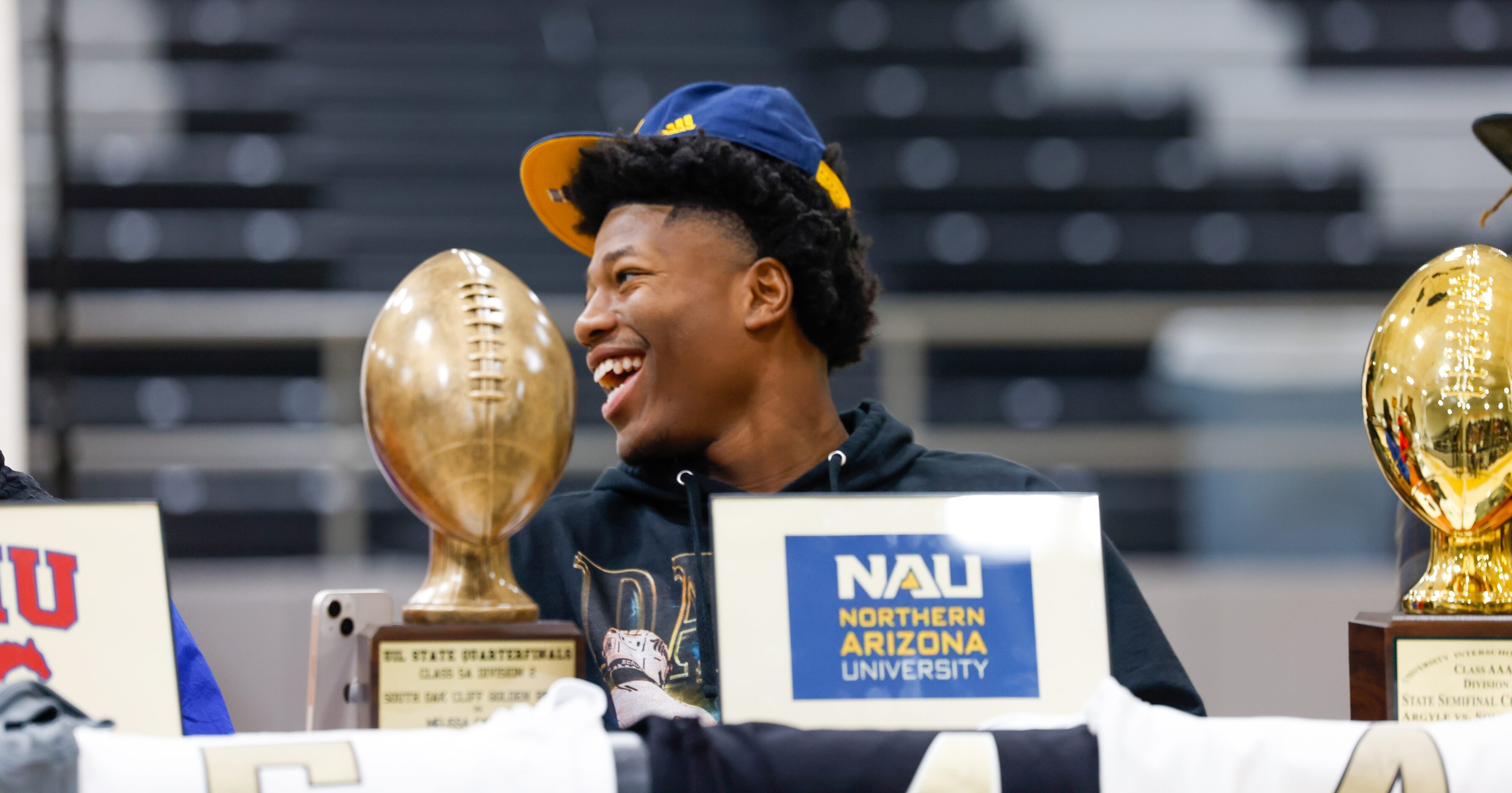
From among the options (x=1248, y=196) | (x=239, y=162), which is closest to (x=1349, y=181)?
(x=1248, y=196)

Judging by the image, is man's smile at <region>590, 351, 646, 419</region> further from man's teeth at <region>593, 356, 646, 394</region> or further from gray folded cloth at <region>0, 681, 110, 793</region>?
gray folded cloth at <region>0, 681, 110, 793</region>

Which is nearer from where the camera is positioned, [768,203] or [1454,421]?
[1454,421]

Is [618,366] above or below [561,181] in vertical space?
below

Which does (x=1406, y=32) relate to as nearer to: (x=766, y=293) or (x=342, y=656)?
(x=766, y=293)

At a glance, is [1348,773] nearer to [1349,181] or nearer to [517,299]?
[517,299]

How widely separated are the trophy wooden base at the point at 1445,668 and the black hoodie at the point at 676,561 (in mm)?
186

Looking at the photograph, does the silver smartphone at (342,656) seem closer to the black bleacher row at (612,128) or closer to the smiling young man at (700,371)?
the smiling young man at (700,371)

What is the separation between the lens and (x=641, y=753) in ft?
2.07

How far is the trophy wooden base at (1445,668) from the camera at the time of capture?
2.37 feet

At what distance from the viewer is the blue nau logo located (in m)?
0.70

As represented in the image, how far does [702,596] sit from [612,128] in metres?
2.94

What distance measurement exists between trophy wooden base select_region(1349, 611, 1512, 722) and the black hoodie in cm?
19

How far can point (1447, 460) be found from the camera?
79 centimetres

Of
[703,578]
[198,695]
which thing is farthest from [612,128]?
[198,695]
